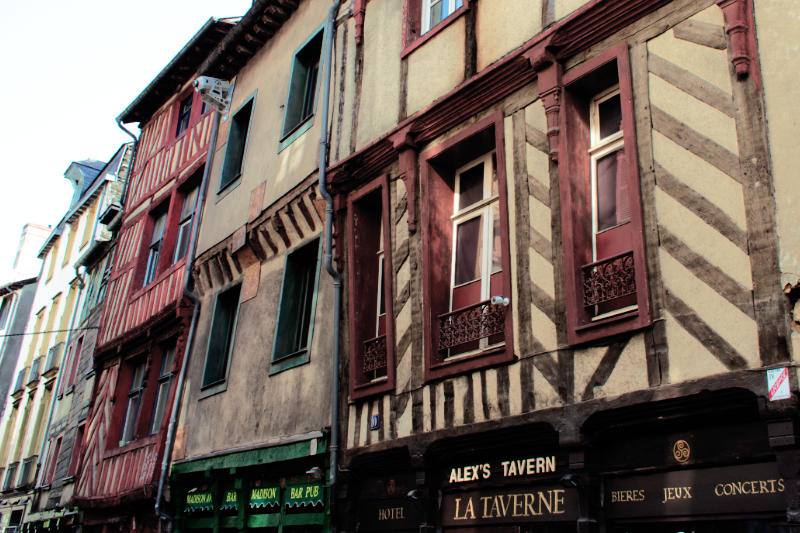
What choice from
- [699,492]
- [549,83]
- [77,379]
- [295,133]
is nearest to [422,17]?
[295,133]

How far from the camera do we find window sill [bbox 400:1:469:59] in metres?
8.27

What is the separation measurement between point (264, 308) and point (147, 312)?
4631mm

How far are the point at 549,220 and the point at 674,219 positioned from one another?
1209mm

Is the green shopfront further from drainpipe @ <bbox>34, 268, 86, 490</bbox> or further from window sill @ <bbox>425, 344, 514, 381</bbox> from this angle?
drainpipe @ <bbox>34, 268, 86, 490</bbox>

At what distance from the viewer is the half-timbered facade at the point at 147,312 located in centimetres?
1314

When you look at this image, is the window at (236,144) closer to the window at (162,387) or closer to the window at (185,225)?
the window at (185,225)

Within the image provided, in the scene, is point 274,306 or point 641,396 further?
point 274,306

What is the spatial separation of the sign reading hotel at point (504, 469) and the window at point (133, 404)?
8.47 metres

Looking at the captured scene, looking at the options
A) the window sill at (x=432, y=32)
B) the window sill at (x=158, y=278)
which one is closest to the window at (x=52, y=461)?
the window sill at (x=158, y=278)

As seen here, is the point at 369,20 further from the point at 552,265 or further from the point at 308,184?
the point at 552,265

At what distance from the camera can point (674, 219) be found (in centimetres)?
559

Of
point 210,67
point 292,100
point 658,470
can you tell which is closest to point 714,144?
point 658,470

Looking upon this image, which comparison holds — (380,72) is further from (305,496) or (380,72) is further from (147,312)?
(147,312)

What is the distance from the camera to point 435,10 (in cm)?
906
